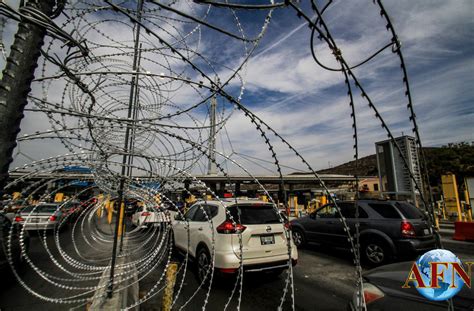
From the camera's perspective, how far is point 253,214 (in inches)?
213

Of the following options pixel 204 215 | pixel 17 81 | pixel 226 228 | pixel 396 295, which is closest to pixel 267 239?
pixel 226 228

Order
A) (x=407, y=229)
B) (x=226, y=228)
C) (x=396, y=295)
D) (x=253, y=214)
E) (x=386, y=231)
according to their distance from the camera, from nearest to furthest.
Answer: (x=396, y=295) → (x=226, y=228) → (x=253, y=214) → (x=407, y=229) → (x=386, y=231)

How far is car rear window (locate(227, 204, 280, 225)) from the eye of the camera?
5258 millimetres

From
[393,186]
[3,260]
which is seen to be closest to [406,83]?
[3,260]

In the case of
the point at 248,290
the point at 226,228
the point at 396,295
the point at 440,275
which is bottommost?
the point at 248,290

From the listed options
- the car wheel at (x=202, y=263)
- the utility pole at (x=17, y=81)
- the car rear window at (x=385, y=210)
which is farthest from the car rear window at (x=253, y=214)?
the utility pole at (x=17, y=81)

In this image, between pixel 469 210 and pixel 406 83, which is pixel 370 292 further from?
pixel 469 210

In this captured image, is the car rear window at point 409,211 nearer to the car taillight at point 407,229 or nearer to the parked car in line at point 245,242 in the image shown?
the car taillight at point 407,229

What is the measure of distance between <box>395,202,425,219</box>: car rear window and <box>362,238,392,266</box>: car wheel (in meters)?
0.98

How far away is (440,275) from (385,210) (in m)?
6.72

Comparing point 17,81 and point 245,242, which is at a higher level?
point 17,81

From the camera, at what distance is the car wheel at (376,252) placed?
6555 millimetres

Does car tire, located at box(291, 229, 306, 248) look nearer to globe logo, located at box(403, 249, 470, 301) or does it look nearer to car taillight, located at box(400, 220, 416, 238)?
car taillight, located at box(400, 220, 416, 238)

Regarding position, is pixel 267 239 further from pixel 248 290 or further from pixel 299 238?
pixel 299 238
